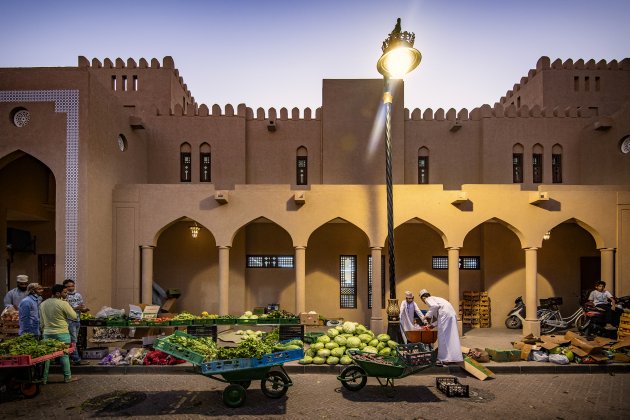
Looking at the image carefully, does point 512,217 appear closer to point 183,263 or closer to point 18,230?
point 183,263

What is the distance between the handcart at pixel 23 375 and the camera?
718 centimetres

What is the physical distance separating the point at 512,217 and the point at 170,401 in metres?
11.3

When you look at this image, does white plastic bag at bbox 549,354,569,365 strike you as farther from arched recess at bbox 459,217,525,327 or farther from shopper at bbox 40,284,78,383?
shopper at bbox 40,284,78,383

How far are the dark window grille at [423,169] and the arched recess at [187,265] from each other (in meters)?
8.85

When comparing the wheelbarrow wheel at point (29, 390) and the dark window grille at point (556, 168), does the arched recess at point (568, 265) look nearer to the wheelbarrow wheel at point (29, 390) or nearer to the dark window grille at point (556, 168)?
the dark window grille at point (556, 168)

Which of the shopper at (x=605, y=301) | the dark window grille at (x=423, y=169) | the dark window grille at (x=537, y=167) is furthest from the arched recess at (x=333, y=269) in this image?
the dark window grille at (x=537, y=167)

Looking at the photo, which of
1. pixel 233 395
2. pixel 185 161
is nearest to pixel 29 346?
pixel 233 395

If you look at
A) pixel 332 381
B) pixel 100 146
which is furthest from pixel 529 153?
pixel 100 146

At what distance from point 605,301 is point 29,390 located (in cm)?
1445

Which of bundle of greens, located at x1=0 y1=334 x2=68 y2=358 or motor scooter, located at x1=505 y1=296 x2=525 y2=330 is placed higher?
bundle of greens, located at x1=0 y1=334 x2=68 y2=358

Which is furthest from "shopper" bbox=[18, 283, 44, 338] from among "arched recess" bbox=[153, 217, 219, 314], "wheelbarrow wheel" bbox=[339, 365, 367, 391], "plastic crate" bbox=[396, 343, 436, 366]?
"plastic crate" bbox=[396, 343, 436, 366]

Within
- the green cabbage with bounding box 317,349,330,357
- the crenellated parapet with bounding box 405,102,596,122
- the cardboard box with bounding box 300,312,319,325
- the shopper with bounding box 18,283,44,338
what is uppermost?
the crenellated parapet with bounding box 405,102,596,122

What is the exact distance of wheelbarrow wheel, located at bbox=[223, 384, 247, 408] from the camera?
7109 millimetres

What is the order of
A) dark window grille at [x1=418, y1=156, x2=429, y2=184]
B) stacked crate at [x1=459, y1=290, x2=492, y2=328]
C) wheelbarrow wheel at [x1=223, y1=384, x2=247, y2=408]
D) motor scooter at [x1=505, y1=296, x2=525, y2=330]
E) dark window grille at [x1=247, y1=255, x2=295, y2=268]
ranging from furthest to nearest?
dark window grille at [x1=418, y1=156, x2=429, y2=184]
dark window grille at [x1=247, y1=255, x2=295, y2=268]
stacked crate at [x1=459, y1=290, x2=492, y2=328]
motor scooter at [x1=505, y1=296, x2=525, y2=330]
wheelbarrow wheel at [x1=223, y1=384, x2=247, y2=408]
